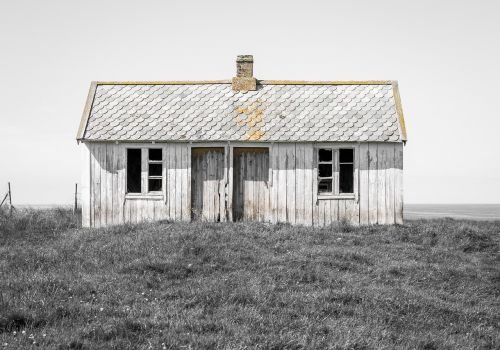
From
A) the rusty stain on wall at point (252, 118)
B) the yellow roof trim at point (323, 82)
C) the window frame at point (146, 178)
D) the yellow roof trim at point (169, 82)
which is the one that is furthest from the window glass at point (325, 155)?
the window frame at point (146, 178)

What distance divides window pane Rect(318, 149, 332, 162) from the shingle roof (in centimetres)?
94

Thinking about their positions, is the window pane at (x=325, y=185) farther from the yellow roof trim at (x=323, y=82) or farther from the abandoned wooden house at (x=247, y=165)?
the yellow roof trim at (x=323, y=82)

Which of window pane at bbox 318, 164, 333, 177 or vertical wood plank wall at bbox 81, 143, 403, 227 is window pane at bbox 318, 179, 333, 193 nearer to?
window pane at bbox 318, 164, 333, 177

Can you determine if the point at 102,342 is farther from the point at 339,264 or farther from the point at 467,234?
the point at 467,234

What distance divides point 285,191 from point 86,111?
27.3 ft

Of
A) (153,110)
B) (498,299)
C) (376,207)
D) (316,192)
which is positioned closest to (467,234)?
(376,207)

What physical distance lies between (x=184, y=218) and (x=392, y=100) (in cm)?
923

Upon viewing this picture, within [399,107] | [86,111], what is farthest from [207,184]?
→ [399,107]

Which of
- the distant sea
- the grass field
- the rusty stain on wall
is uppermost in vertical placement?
the rusty stain on wall

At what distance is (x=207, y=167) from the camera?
20547 mm

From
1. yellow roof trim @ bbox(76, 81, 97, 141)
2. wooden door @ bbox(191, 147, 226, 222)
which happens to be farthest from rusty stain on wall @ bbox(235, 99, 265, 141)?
yellow roof trim @ bbox(76, 81, 97, 141)

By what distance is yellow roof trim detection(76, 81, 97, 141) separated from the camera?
20484mm

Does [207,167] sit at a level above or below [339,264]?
above

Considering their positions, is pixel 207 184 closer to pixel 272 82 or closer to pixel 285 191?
pixel 285 191
